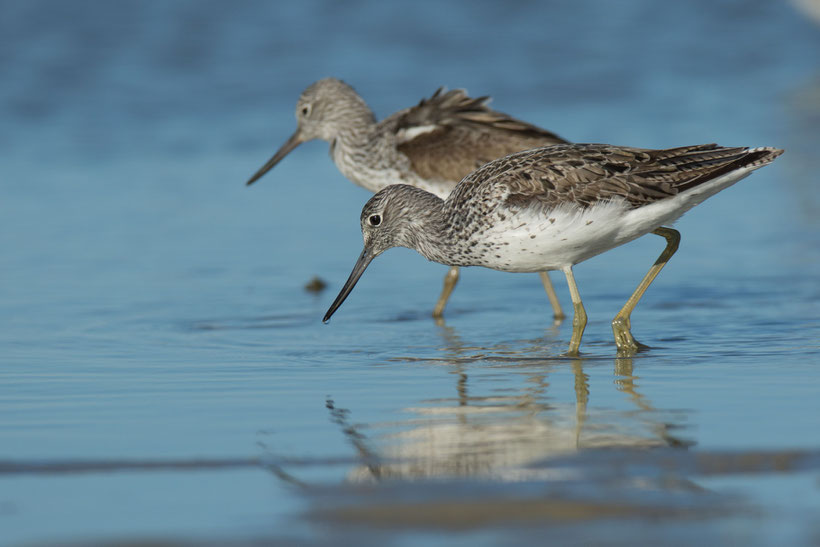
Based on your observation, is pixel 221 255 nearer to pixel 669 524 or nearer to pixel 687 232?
pixel 687 232

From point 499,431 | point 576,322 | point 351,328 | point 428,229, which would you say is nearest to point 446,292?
point 351,328

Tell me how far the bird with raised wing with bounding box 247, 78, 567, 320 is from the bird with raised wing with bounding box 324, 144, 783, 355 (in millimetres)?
1734

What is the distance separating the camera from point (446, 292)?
374 inches

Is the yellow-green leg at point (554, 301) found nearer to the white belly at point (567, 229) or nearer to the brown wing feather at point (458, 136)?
the brown wing feather at point (458, 136)

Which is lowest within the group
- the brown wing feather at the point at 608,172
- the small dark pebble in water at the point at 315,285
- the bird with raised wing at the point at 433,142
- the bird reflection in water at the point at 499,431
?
the bird reflection in water at the point at 499,431

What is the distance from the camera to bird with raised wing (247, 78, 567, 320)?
10.0m

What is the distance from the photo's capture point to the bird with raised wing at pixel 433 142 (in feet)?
32.9

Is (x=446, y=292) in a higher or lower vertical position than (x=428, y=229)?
lower

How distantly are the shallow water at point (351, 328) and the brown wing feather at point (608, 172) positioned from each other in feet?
3.34

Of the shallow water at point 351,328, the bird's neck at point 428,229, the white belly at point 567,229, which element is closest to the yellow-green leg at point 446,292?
the shallow water at point 351,328

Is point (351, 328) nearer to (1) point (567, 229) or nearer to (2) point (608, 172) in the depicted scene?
(1) point (567, 229)

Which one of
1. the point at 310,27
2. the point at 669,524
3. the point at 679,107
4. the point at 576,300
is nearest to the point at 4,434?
the point at 669,524

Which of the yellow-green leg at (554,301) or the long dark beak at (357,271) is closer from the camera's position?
the long dark beak at (357,271)

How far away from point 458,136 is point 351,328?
2375 millimetres
